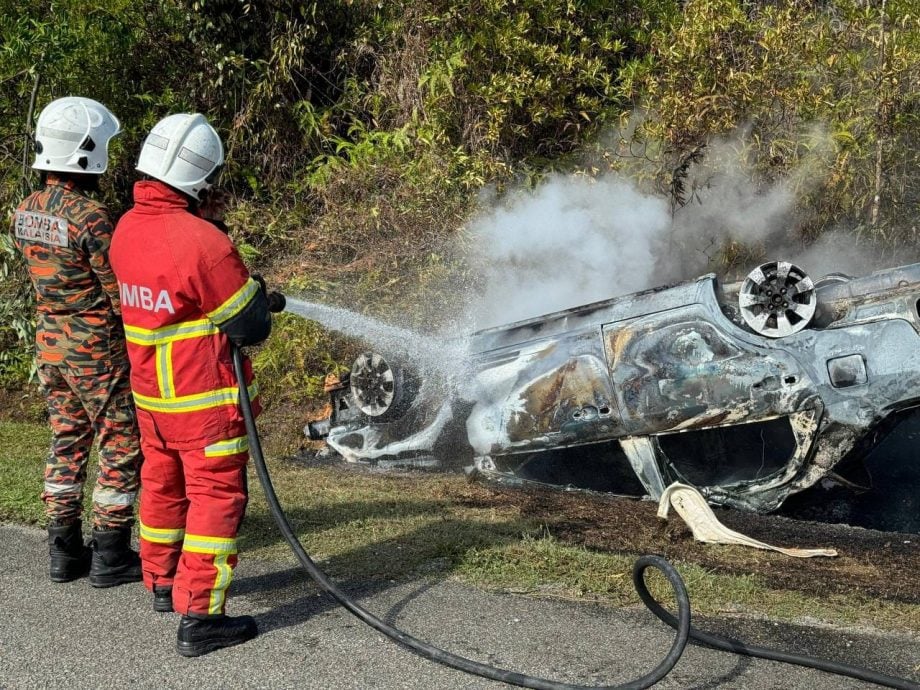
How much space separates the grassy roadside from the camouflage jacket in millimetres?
1297

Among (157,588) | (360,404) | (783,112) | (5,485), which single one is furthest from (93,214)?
(783,112)

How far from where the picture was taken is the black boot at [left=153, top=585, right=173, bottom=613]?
161 inches

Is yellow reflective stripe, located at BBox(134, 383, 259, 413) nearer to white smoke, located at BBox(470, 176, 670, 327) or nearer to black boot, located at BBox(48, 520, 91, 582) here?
black boot, located at BBox(48, 520, 91, 582)

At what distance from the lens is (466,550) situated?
494 centimetres

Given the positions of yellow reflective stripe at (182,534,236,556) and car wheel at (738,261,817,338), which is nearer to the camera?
yellow reflective stripe at (182,534,236,556)

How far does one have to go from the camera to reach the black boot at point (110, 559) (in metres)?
4.43

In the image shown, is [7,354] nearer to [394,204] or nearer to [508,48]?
[394,204]

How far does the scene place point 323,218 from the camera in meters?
11.1

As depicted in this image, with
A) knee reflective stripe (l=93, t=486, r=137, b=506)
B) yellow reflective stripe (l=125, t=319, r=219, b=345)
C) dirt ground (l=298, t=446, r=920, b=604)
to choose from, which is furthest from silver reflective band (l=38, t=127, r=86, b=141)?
dirt ground (l=298, t=446, r=920, b=604)

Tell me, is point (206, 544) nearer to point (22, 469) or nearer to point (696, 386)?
point (696, 386)

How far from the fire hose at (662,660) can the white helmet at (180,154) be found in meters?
0.66

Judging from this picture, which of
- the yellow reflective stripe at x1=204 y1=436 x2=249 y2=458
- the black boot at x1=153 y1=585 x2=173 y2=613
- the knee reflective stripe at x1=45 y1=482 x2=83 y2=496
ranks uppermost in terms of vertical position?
the yellow reflective stripe at x1=204 y1=436 x2=249 y2=458

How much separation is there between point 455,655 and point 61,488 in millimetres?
2031

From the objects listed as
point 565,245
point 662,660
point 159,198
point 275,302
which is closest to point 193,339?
point 275,302
